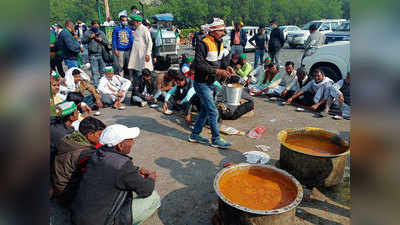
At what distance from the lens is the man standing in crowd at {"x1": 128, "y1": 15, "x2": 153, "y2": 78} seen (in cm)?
729

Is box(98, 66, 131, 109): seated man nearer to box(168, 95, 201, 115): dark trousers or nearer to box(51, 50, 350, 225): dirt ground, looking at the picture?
box(51, 50, 350, 225): dirt ground

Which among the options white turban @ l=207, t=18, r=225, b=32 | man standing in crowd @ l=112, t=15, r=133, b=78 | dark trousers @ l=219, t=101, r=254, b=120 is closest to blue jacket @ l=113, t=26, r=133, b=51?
man standing in crowd @ l=112, t=15, r=133, b=78

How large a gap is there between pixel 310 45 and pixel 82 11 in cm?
5365

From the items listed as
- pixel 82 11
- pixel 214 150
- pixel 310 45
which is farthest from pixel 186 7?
pixel 214 150

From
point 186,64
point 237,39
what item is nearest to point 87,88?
point 186,64

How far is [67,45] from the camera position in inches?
283

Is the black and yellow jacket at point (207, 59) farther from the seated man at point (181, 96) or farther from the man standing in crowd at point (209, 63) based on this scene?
the seated man at point (181, 96)

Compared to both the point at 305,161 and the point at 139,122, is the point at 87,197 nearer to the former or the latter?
the point at 305,161

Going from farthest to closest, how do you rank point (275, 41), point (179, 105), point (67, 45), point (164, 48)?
point (164, 48) → point (275, 41) → point (67, 45) → point (179, 105)

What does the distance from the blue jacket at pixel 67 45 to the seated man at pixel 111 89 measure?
152 centimetres

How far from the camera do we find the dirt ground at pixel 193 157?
2.84 m

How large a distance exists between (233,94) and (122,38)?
13.5 ft

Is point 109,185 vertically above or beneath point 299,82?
beneath

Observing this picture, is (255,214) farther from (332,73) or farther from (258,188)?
(332,73)
